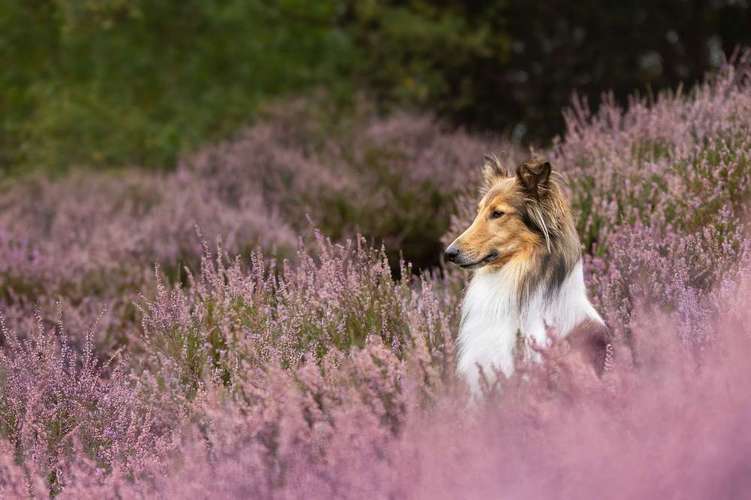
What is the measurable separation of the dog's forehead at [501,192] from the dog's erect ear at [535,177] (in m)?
0.09

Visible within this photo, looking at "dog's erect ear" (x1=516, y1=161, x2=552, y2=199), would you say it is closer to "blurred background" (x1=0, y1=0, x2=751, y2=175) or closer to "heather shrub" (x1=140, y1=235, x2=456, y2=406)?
"heather shrub" (x1=140, y1=235, x2=456, y2=406)

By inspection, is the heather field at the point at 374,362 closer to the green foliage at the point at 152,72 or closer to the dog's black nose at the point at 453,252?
the dog's black nose at the point at 453,252

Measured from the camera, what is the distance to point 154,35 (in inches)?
528

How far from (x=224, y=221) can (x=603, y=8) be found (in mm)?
7066

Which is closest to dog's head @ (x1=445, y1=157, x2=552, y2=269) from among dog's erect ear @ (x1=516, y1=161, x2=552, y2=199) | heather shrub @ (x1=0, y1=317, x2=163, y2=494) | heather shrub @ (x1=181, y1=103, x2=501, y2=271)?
dog's erect ear @ (x1=516, y1=161, x2=552, y2=199)

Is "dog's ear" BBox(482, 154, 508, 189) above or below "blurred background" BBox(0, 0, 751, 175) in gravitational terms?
above

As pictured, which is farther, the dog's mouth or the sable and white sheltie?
the dog's mouth

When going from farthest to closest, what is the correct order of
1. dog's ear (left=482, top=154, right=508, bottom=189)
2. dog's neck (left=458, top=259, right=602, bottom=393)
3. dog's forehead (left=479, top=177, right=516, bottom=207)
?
1. dog's ear (left=482, top=154, right=508, bottom=189)
2. dog's forehead (left=479, top=177, right=516, bottom=207)
3. dog's neck (left=458, top=259, right=602, bottom=393)

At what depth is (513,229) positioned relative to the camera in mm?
4188

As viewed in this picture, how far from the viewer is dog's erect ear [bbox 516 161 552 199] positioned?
4.20 metres

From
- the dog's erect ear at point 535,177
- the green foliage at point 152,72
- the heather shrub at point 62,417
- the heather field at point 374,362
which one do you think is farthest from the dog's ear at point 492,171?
the green foliage at point 152,72

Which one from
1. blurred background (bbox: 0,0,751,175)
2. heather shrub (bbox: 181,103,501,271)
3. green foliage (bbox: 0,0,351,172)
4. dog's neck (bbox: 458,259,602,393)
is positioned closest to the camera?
dog's neck (bbox: 458,259,602,393)

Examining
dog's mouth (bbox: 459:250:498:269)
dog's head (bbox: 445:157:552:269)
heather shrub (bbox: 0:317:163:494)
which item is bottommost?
heather shrub (bbox: 0:317:163:494)

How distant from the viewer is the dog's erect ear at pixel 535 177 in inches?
165
